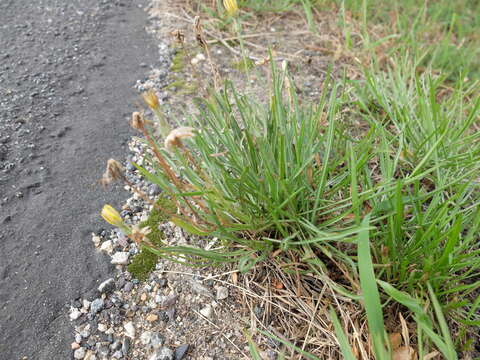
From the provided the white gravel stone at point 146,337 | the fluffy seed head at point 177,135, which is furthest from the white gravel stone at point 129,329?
the fluffy seed head at point 177,135

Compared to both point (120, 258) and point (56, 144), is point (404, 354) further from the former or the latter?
point (56, 144)

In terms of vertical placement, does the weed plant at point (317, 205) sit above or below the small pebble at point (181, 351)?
above

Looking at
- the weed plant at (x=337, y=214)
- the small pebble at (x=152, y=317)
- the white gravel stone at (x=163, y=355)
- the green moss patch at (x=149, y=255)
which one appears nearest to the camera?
the weed plant at (x=337, y=214)

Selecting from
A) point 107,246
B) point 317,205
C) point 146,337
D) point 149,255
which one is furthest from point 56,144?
point 317,205

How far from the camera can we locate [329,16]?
2945 millimetres

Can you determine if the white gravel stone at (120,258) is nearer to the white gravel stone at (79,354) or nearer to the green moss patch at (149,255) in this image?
the green moss patch at (149,255)

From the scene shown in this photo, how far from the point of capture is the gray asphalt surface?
1355mm

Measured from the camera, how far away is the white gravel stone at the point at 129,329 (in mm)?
1289

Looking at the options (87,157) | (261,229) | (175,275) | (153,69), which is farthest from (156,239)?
(153,69)

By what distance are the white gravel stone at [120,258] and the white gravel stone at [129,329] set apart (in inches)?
10.1

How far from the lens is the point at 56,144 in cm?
191

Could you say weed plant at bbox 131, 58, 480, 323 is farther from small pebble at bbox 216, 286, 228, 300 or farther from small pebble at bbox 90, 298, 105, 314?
small pebble at bbox 90, 298, 105, 314

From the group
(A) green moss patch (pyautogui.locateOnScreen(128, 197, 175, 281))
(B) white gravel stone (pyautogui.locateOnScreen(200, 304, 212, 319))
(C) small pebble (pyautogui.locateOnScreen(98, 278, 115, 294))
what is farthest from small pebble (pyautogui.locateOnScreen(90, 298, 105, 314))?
(B) white gravel stone (pyautogui.locateOnScreen(200, 304, 212, 319))

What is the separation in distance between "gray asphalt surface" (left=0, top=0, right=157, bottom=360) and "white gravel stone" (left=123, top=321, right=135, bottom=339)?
0.64ft
